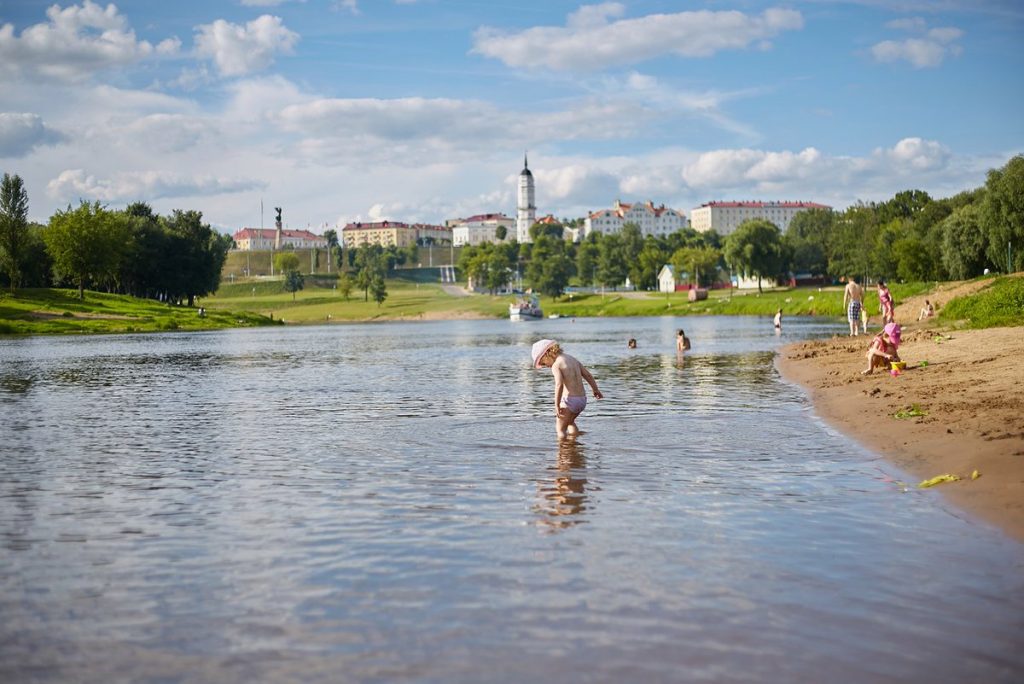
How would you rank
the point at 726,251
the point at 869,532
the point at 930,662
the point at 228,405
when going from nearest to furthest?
1. the point at 930,662
2. the point at 869,532
3. the point at 228,405
4. the point at 726,251

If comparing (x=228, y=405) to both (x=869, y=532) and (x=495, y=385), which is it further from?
(x=869, y=532)

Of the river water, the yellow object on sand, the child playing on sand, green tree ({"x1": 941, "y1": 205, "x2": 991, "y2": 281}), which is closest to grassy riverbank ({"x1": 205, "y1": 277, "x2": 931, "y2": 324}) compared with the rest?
→ green tree ({"x1": 941, "y1": 205, "x2": 991, "y2": 281})

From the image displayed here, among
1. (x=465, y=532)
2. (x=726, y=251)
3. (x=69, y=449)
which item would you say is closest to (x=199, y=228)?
(x=726, y=251)

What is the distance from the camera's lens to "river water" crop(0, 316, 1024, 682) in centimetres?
788

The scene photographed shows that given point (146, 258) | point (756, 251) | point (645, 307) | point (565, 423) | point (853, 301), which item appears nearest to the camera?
point (565, 423)

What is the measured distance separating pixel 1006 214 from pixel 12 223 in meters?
108

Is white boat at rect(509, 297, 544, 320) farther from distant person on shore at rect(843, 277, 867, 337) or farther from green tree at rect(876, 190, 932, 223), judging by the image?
distant person on shore at rect(843, 277, 867, 337)

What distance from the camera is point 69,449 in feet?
66.3

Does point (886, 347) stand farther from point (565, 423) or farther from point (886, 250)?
point (886, 250)

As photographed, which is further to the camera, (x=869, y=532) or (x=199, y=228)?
(x=199, y=228)

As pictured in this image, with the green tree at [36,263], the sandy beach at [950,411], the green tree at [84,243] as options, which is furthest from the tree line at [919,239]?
the green tree at [36,263]

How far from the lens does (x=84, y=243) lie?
121000 mm

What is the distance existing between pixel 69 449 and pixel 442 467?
8510 mm

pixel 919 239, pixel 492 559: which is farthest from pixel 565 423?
pixel 919 239
